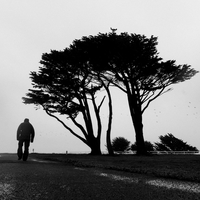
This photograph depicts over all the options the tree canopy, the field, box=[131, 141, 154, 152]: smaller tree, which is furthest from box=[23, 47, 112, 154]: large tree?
box=[131, 141, 154, 152]: smaller tree

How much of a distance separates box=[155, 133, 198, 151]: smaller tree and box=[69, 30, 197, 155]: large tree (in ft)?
88.8

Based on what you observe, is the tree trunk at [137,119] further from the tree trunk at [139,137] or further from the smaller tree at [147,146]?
the smaller tree at [147,146]

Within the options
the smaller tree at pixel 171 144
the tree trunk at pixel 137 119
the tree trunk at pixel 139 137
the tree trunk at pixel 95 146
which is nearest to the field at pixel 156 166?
the tree trunk at pixel 139 137

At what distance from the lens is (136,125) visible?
21.7 meters

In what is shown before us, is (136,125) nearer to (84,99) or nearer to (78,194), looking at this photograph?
(84,99)

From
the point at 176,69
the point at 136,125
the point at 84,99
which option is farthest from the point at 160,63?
the point at 84,99

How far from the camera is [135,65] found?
68.8ft

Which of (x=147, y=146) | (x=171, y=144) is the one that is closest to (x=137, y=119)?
(x=147, y=146)

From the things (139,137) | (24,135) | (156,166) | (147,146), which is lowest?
(156,166)

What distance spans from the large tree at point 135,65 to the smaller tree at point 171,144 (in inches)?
1065

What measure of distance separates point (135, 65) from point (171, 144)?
29519 millimetres

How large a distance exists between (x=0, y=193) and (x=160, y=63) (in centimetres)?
1900

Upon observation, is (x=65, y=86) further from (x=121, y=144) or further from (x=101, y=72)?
(x=121, y=144)

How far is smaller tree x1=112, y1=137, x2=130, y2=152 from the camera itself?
44969mm
